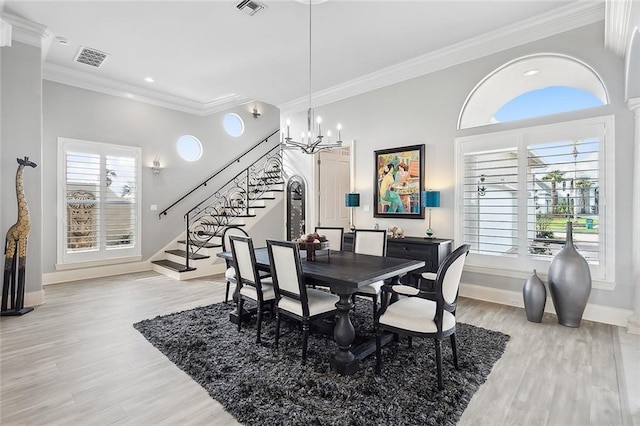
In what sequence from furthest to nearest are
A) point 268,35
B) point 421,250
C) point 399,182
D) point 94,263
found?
point 94,263, point 399,182, point 421,250, point 268,35

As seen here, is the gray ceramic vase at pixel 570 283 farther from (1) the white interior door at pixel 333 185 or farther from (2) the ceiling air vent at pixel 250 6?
(2) the ceiling air vent at pixel 250 6

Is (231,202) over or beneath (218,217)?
over

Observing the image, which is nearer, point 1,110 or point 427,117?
point 1,110

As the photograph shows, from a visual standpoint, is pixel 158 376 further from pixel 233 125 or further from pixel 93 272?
pixel 233 125

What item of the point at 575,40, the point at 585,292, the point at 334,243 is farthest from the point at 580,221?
the point at 334,243

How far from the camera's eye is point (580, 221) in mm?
3682

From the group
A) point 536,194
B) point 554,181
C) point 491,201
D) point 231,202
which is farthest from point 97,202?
point 554,181

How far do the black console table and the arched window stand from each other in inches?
69.6

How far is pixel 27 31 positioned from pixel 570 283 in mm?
7154

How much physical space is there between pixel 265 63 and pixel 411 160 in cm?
279

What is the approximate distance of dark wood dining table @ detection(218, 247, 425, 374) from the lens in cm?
252

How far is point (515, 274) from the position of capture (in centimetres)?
417

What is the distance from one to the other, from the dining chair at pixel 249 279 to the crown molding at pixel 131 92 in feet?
14.8

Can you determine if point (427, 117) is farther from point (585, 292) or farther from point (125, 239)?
point (125, 239)
